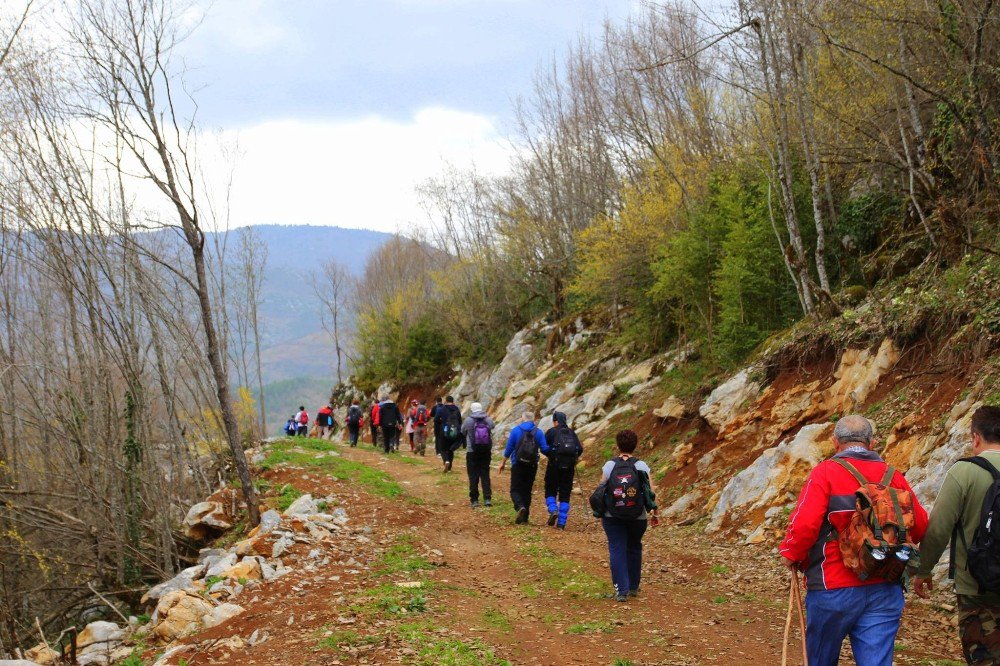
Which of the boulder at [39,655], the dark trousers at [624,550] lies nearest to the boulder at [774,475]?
the dark trousers at [624,550]

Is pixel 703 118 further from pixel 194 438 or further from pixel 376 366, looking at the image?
pixel 376 366

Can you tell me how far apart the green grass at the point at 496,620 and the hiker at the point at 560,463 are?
3566 millimetres

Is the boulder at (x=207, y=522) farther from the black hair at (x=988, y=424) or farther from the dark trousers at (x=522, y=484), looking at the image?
the black hair at (x=988, y=424)

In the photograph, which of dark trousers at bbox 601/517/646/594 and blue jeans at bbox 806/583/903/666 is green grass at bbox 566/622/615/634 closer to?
dark trousers at bbox 601/517/646/594

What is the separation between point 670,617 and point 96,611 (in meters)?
9.82

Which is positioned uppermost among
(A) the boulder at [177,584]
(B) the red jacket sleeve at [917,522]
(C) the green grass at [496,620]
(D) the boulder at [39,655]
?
(B) the red jacket sleeve at [917,522]

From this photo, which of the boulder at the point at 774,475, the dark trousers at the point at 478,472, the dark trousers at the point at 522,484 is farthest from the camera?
the dark trousers at the point at 478,472

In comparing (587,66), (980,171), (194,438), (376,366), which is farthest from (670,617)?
(376,366)

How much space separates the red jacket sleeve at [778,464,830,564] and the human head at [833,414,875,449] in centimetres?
19

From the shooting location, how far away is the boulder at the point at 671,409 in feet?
51.4

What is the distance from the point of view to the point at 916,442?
7965mm

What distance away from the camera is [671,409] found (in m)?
15.9

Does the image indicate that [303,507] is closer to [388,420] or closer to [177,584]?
[177,584]

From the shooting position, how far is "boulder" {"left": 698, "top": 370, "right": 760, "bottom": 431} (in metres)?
13.1
